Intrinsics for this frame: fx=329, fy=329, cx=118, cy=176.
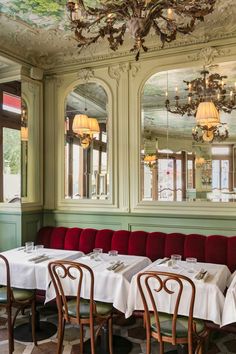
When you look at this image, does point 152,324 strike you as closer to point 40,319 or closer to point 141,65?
point 40,319

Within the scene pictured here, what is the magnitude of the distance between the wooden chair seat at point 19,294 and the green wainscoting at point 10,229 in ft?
4.22

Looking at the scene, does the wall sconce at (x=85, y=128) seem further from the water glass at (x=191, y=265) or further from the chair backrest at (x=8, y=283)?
the water glass at (x=191, y=265)

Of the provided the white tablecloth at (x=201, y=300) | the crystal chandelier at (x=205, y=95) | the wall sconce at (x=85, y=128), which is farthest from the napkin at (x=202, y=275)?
the wall sconce at (x=85, y=128)

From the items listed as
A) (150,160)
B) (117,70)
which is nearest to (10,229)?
(150,160)

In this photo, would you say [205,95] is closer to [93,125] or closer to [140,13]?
[93,125]

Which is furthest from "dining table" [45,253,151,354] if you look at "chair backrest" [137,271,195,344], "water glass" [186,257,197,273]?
"water glass" [186,257,197,273]

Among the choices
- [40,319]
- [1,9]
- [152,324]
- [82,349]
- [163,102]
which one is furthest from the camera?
[163,102]

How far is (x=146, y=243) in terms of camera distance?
13.0 feet

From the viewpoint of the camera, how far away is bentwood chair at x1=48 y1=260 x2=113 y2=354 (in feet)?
9.00

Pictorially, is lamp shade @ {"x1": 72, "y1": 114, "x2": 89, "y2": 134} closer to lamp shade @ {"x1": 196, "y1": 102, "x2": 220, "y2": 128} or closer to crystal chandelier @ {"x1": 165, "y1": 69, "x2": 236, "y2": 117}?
crystal chandelier @ {"x1": 165, "y1": 69, "x2": 236, "y2": 117}

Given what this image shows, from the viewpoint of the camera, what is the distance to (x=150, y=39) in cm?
426

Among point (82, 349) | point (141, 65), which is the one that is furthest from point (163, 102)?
point (82, 349)

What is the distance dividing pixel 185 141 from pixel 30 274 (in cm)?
237

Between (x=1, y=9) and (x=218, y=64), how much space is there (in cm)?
256
